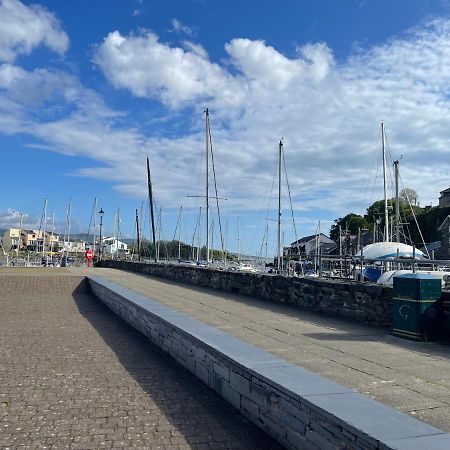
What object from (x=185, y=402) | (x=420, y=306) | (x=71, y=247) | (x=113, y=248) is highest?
(x=71, y=247)

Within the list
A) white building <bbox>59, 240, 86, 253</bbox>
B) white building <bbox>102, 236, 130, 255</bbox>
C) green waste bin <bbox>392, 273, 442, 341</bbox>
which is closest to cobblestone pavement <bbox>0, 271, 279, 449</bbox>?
green waste bin <bbox>392, 273, 442, 341</bbox>

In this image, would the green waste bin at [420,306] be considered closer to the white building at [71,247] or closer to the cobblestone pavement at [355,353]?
the cobblestone pavement at [355,353]

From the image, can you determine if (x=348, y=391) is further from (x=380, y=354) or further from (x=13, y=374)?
(x=13, y=374)

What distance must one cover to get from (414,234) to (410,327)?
86.0 m

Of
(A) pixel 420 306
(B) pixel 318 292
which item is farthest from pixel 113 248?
(A) pixel 420 306

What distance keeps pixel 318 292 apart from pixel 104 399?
20.5ft

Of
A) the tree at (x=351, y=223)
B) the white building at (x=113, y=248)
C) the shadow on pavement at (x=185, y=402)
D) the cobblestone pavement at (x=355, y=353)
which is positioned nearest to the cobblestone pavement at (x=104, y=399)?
the shadow on pavement at (x=185, y=402)

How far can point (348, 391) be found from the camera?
4.36 m

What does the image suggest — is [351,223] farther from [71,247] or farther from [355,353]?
[355,353]

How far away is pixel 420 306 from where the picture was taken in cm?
773

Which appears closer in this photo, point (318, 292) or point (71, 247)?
point (318, 292)

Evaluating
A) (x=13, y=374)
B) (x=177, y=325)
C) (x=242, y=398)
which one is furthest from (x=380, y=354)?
(x=13, y=374)

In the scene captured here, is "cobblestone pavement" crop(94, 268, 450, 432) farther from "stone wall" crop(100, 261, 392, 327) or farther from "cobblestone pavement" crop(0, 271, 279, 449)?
"cobblestone pavement" crop(0, 271, 279, 449)

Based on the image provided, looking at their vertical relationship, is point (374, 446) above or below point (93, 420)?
above
